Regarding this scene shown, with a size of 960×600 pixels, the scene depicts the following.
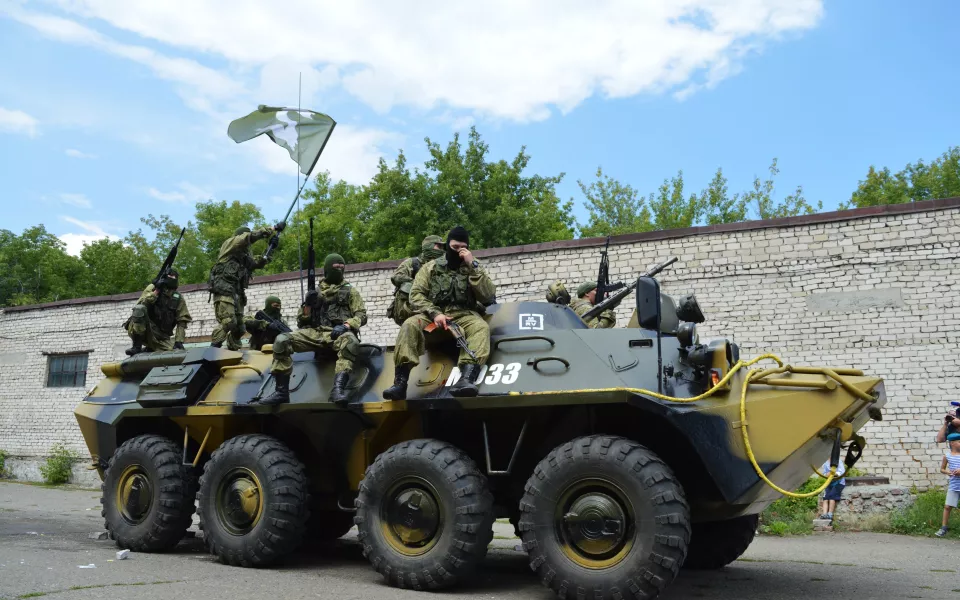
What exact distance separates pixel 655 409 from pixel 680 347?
0.72 metres

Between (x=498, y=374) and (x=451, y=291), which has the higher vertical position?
(x=451, y=291)

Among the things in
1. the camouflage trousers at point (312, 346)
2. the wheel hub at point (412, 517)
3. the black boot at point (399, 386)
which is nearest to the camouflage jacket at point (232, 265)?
the camouflage trousers at point (312, 346)

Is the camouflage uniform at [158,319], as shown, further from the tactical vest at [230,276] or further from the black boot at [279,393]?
the black boot at [279,393]

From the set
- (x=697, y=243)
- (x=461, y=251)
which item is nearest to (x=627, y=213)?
(x=697, y=243)

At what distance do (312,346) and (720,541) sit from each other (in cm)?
373

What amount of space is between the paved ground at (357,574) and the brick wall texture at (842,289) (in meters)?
2.34

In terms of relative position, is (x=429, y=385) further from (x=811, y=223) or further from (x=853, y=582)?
(x=811, y=223)

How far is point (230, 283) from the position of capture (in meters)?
9.75

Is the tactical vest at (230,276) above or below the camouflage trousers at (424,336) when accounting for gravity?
above

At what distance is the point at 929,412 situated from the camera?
39.5 feet

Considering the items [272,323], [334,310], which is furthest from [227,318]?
[334,310]

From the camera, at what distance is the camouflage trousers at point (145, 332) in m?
9.67

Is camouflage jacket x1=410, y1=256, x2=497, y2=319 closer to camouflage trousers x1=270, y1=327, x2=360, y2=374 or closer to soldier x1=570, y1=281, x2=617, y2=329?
→ camouflage trousers x1=270, y1=327, x2=360, y2=374

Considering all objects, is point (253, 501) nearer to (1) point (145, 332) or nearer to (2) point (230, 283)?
(2) point (230, 283)
